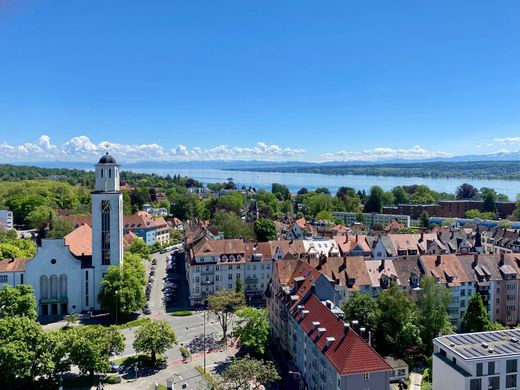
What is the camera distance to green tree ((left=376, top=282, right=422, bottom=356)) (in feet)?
133

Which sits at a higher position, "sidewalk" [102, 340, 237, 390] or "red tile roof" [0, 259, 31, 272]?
"red tile roof" [0, 259, 31, 272]

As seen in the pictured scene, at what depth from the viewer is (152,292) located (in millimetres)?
64750

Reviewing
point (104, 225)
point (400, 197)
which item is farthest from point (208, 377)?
point (400, 197)

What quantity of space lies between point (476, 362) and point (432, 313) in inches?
479

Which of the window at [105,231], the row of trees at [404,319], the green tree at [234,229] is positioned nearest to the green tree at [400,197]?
the green tree at [234,229]

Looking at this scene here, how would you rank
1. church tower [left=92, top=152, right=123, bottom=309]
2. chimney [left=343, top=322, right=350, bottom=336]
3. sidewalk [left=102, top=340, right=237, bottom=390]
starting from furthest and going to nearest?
1. church tower [left=92, top=152, right=123, bottom=309]
2. sidewalk [left=102, top=340, right=237, bottom=390]
3. chimney [left=343, top=322, right=350, bottom=336]

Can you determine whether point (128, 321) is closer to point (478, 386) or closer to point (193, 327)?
point (193, 327)

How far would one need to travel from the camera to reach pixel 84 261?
188 feet

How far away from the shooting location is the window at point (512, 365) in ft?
105

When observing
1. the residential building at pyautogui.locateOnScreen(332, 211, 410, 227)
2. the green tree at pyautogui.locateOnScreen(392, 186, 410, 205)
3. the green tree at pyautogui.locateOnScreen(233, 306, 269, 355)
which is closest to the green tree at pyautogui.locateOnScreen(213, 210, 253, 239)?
the green tree at pyautogui.locateOnScreen(233, 306, 269, 355)

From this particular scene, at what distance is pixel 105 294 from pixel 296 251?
28093 millimetres

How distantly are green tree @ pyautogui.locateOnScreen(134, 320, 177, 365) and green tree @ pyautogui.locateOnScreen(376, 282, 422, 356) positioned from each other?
1937 cm

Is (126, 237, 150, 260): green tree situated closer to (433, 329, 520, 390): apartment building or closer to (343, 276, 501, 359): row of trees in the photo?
(343, 276, 501, 359): row of trees

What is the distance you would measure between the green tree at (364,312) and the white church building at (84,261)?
31.4 meters
